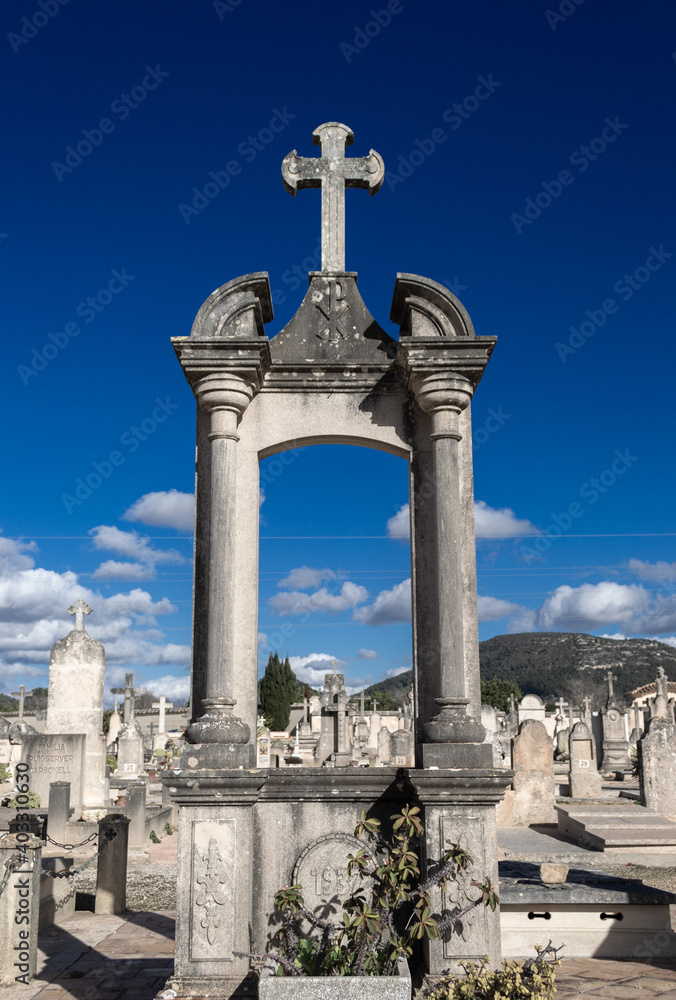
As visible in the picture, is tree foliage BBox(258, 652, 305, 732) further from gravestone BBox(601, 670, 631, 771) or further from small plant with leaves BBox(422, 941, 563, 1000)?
small plant with leaves BBox(422, 941, 563, 1000)

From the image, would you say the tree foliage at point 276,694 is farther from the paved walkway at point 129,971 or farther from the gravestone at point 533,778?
the paved walkway at point 129,971

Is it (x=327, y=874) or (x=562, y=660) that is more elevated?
(x=562, y=660)

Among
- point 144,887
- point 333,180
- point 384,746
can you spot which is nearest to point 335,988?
point 333,180

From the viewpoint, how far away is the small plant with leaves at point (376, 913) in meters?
4.55

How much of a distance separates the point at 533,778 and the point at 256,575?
1105 centimetres

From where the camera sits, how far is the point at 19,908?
22.3 ft

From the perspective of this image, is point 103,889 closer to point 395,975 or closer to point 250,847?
point 250,847

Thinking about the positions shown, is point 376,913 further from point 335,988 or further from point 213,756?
point 213,756

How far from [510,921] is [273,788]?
102 inches

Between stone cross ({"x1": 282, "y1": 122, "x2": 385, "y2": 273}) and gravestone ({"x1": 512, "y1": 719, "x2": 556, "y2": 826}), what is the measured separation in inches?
439

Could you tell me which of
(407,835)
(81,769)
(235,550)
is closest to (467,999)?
(407,835)

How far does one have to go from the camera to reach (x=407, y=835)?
5.05 meters

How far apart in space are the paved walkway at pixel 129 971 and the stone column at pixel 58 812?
15.4 feet

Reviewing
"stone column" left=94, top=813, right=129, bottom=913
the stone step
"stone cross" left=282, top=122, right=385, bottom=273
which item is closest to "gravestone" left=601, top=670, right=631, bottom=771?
the stone step
